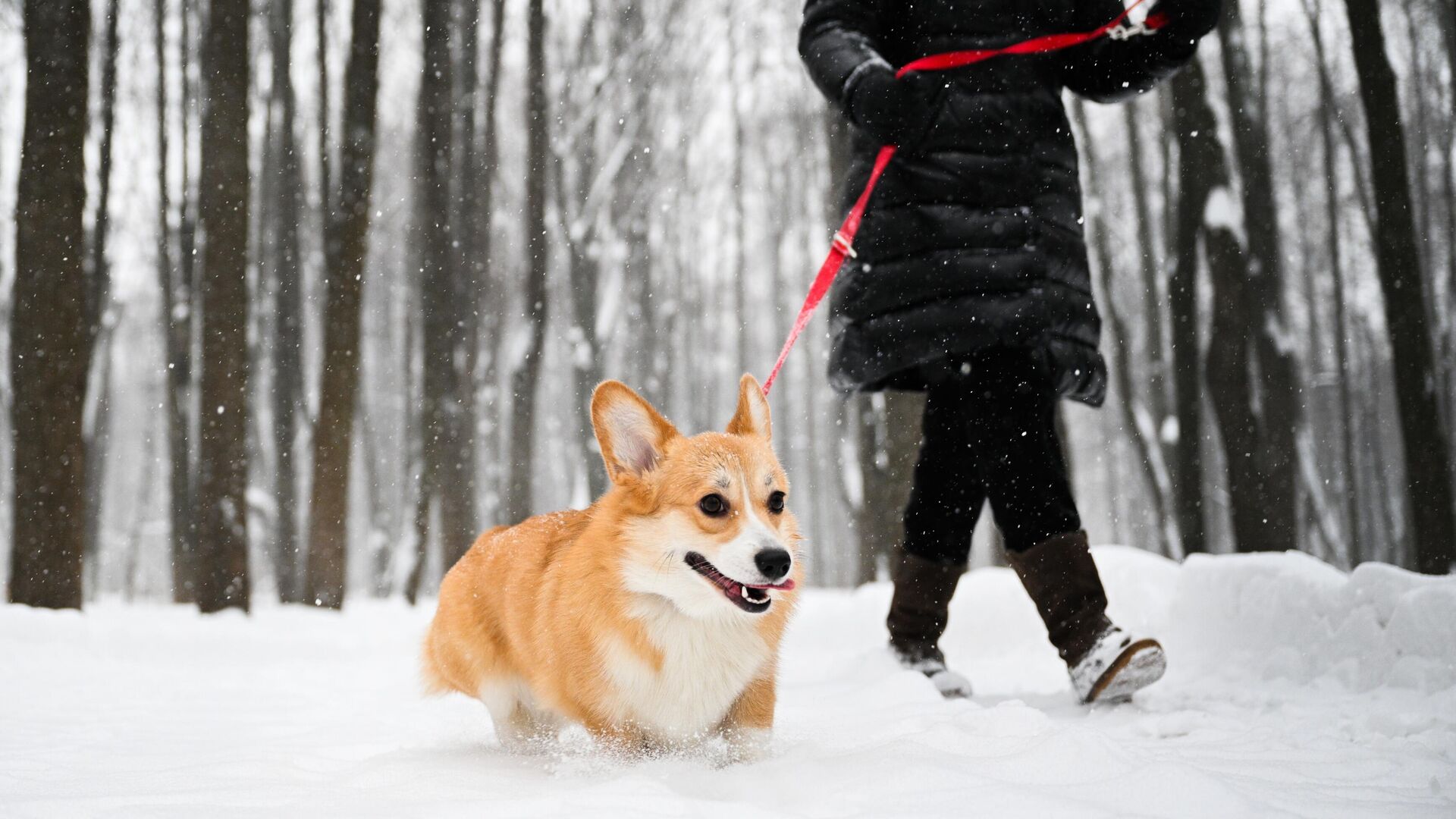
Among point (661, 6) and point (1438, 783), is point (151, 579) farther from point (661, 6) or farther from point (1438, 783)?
point (1438, 783)

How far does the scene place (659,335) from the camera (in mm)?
21578

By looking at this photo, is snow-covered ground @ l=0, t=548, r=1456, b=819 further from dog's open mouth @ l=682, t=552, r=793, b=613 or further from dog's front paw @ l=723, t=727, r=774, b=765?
dog's open mouth @ l=682, t=552, r=793, b=613

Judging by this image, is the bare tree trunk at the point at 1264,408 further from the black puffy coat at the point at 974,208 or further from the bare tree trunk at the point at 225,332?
the bare tree trunk at the point at 225,332

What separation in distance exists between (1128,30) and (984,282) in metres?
1.08

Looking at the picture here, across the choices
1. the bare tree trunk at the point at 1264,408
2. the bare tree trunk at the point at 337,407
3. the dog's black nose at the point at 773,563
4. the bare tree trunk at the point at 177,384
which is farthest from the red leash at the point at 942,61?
the bare tree trunk at the point at 177,384

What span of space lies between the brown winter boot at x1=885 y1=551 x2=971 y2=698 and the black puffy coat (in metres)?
0.66

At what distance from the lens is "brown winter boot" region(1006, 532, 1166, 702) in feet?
10.5

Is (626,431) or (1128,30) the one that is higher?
(1128,30)

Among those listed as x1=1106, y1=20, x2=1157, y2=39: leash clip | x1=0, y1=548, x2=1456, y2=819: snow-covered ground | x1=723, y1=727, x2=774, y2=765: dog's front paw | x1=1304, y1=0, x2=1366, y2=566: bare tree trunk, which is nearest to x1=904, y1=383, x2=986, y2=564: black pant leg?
x1=0, y1=548, x2=1456, y2=819: snow-covered ground

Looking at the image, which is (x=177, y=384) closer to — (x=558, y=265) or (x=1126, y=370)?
(x=558, y=265)

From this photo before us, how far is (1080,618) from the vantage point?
326 cm

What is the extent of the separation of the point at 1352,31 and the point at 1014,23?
6.06 metres

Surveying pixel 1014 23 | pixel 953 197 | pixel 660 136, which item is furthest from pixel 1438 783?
pixel 660 136

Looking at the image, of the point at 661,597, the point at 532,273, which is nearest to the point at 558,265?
the point at 532,273
